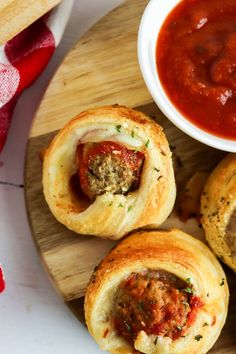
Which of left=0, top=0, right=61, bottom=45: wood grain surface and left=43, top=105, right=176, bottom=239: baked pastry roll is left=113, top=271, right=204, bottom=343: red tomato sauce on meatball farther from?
left=0, top=0, right=61, bottom=45: wood grain surface

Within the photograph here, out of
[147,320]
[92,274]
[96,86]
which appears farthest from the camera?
[96,86]

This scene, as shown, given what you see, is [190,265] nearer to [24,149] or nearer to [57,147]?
[57,147]

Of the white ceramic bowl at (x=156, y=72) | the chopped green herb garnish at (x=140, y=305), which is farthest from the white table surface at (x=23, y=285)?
the white ceramic bowl at (x=156, y=72)

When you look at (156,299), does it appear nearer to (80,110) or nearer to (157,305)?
(157,305)

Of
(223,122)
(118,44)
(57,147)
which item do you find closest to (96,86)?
(118,44)

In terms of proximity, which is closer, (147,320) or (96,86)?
(147,320)
